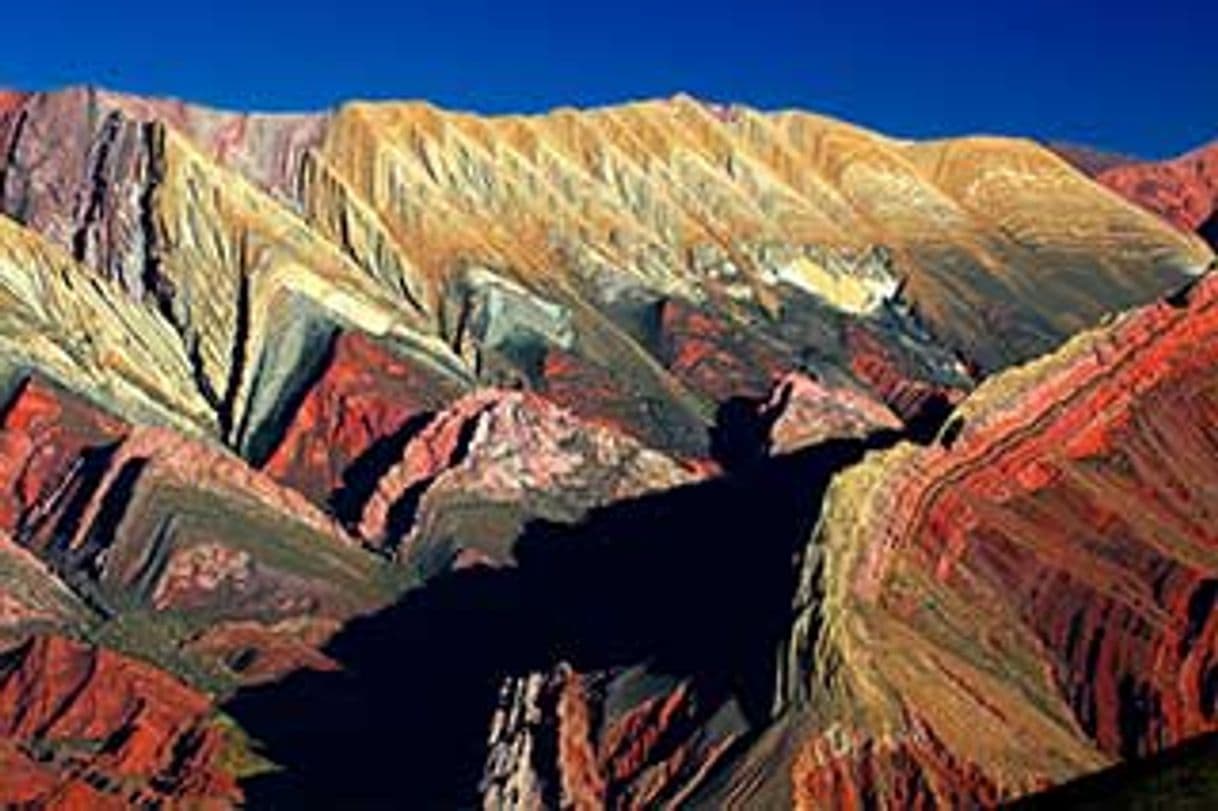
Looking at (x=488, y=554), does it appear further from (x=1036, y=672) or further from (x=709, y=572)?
(x=1036, y=672)

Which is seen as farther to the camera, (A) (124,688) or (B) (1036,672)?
(A) (124,688)

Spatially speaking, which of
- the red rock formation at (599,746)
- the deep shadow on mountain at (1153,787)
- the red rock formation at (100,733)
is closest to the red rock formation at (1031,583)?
the red rock formation at (599,746)

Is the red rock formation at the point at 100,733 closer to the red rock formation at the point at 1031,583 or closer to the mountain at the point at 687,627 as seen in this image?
the mountain at the point at 687,627

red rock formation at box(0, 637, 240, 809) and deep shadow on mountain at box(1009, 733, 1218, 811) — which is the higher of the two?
red rock formation at box(0, 637, 240, 809)

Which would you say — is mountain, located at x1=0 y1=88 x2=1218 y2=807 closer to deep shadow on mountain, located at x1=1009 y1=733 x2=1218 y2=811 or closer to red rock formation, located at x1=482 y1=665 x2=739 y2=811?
red rock formation, located at x1=482 y1=665 x2=739 y2=811

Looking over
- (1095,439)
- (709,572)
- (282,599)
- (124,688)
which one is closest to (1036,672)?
(1095,439)

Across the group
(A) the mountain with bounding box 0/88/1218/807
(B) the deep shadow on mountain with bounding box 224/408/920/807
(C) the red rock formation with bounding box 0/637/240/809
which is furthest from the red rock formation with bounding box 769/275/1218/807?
(C) the red rock formation with bounding box 0/637/240/809
